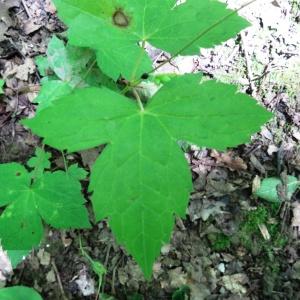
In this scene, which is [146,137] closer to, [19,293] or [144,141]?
[144,141]

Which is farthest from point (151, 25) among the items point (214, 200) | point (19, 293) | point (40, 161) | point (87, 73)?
point (19, 293)

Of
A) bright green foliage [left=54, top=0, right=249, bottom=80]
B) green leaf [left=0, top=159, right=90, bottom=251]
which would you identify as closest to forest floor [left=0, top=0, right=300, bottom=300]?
green leaf [left=0, top=159, right=90, bottom=251]

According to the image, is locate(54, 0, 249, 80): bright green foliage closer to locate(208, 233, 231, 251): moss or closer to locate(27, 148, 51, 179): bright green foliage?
locate(27, 148, 51, 179): bright green foliage

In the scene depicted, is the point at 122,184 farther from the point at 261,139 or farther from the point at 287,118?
the point at 287,118

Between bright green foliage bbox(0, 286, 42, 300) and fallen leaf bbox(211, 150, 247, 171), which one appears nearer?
bright green foliage bbox(0, 286, 42, 300)

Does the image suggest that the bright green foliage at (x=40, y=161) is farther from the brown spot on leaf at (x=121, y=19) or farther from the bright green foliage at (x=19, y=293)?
the brown spot on leaf at (x=121, y=19)

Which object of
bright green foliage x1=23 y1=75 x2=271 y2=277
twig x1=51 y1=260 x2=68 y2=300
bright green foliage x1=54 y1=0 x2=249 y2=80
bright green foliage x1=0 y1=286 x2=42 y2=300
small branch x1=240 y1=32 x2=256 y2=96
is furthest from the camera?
small branch x1=240 y1=32 x2=256 y2=96

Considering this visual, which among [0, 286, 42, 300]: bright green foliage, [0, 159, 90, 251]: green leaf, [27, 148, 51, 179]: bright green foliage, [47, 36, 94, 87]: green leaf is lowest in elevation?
[0, 286, 42, 300]: bright green foliage

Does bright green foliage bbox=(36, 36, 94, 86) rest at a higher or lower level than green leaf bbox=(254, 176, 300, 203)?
higher
